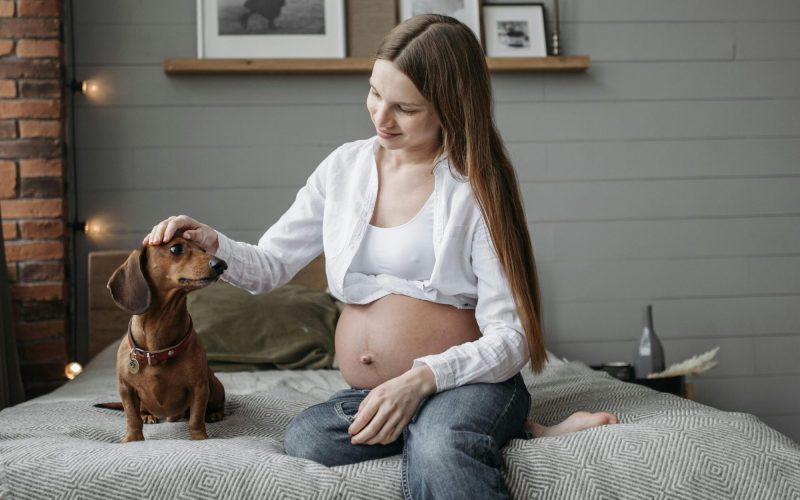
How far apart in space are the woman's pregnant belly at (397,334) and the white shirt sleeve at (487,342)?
56 mm

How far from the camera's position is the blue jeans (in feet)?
4.55

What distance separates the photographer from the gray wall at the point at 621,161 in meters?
3.62

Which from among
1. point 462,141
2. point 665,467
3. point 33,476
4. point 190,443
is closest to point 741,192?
point 462,141

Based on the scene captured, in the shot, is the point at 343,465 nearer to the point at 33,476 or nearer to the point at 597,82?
the point at 33,476

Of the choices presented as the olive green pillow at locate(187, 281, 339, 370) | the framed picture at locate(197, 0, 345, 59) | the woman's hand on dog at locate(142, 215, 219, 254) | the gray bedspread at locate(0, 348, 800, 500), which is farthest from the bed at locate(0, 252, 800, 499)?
the framed picture at locate(197, 0, 345, 59)

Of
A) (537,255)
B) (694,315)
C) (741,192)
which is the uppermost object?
(741,192)

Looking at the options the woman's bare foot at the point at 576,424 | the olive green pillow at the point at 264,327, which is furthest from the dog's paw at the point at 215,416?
the olive green pillow at the point at 264,327

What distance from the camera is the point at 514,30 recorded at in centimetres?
371

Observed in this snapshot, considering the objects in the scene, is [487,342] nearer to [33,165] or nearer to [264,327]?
[264,327]

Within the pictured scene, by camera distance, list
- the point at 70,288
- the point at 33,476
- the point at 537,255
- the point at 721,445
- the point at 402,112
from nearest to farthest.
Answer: the point at 33,476 < the point at 721,445 < the point at 402,112 < the point at 70,288 < the point at 537,255

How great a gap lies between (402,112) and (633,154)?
2.25 m

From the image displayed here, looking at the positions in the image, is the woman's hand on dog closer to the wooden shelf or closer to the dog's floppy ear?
the dog's floppy ear

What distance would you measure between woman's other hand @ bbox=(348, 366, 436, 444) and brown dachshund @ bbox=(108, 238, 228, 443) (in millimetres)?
383

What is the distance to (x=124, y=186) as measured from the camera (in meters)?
3.59
